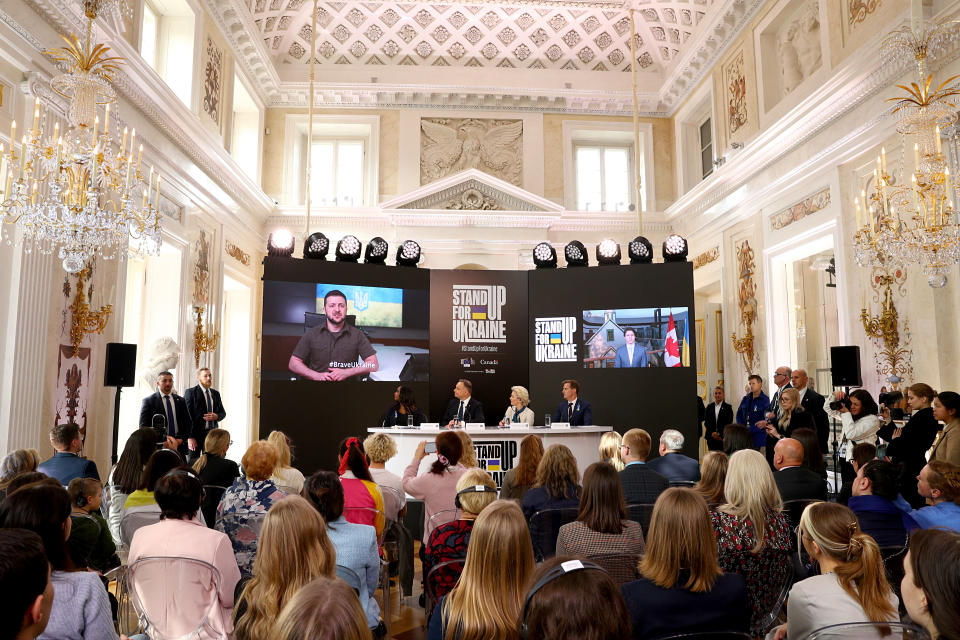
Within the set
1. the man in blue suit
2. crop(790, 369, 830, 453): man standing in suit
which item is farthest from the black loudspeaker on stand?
crop(790, 369, 830, 453): man standing in suit

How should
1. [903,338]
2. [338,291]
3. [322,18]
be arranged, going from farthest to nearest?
1. [322,18]
2. [338,291]
3. [903,338]

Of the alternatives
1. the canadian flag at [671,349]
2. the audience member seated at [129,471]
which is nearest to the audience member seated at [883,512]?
the audience member seated at [129,471]

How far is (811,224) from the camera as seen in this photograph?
9070 mm

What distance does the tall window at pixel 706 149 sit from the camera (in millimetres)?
13180

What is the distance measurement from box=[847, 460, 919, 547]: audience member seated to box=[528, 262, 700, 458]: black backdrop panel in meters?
5.93

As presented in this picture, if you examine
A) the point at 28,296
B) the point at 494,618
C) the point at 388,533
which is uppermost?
the point at 28,296

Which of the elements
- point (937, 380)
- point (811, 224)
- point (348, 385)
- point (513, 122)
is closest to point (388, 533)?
point (348, 385)

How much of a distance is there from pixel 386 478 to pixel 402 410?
11.5ft

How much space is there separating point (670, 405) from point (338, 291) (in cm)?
479

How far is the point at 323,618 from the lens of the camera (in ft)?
4.06

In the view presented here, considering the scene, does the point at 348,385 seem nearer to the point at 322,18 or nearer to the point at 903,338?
the point at 903,338

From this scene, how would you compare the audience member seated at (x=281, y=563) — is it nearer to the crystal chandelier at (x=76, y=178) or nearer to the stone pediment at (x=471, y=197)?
the crystal chandelier at (x=76, y=178)

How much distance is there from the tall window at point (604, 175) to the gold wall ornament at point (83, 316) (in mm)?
9636

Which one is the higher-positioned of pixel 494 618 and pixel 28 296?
pixel 28 296
